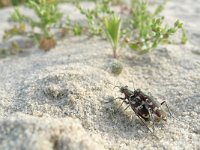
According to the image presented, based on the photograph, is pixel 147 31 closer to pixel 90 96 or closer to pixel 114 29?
pixel 114 29

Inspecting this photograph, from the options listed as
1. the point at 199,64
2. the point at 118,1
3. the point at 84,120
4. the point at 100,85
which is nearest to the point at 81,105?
the point at 84,120

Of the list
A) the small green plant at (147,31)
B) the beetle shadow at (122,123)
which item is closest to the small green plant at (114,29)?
the small green plant at (147,31)

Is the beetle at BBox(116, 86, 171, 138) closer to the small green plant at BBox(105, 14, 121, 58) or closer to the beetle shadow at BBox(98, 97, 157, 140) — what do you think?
the beetle shadow at BBox(98, 97, 157, 140)

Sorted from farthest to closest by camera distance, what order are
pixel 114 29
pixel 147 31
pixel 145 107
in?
pixel 147 31 < pixel 114 29 < pixel 145 107

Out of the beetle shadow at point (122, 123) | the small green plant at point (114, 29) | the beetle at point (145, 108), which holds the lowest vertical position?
the beetle shadow at point (122, 123)

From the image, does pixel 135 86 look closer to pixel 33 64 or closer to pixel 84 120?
pixel 84 120

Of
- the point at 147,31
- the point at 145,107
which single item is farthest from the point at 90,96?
the point at 147,31

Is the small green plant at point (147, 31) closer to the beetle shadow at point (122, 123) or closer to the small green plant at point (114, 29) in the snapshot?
the small green plant at point (114, 29)

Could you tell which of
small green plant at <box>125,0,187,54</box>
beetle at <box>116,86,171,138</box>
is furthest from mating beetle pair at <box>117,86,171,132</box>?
small green plant at <box>125,0,187,54</box>
